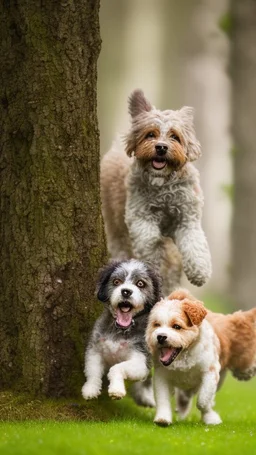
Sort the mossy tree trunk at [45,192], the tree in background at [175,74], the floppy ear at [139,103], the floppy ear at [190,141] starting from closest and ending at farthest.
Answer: the mossy tree trunk at [45,192], the floppy ear at [190,141], the floppy ear at [139,103], the tree in background at [175,74]

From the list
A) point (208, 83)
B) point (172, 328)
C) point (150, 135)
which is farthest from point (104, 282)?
point (208, 83)

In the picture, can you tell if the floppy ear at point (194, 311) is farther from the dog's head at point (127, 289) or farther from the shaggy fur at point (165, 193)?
the shaggy fur at point (165, 193)

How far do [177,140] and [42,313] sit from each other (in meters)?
2.07

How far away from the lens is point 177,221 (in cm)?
892

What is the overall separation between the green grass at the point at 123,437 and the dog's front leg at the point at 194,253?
1373 millimetres

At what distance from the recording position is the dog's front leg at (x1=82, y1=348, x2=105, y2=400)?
7.66 m

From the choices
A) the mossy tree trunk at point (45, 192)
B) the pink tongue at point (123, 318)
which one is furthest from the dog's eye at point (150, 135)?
the pink tongue at point (123, 318)

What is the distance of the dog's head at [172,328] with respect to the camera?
748 centimetres

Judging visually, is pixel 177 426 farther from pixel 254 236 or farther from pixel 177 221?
pixel 254 236

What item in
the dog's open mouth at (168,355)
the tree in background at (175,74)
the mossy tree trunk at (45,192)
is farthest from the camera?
the tree in background at (175,74)

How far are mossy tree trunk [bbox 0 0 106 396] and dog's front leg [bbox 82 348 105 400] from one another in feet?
1.12

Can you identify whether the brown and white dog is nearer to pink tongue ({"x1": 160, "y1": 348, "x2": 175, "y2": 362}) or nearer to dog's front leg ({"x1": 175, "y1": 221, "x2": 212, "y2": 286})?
pink tongue ({"x1": 160, "y1": 348, "x2": 175, "y2": 362})

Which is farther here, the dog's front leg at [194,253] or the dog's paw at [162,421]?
the dog's front leg at [194,253]

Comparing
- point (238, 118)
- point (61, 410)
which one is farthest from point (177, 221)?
point (238, 118)
